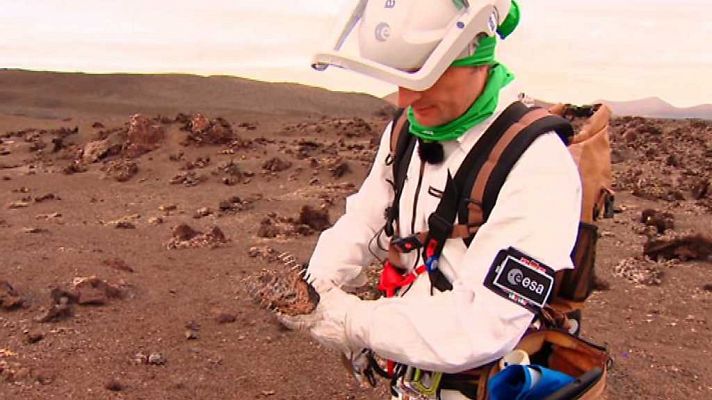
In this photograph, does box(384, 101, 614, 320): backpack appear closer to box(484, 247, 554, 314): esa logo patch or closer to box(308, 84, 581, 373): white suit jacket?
box(308, 84, 581, 373): white suit jacket

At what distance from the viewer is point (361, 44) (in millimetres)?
1759

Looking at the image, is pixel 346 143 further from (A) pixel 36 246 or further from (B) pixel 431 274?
(B) pixel 431 274

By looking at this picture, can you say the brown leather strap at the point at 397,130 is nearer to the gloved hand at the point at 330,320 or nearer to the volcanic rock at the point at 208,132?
the gloved hand at the point at 330,320

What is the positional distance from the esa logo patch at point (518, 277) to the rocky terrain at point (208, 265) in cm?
245

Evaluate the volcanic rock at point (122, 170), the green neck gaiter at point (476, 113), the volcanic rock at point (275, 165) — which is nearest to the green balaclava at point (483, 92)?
the green neck gaiter at point (476, 113)

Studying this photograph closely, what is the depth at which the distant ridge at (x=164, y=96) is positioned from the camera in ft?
86.7

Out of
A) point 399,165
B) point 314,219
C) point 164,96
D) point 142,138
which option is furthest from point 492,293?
point 164,96

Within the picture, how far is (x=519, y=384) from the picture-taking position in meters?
1.66

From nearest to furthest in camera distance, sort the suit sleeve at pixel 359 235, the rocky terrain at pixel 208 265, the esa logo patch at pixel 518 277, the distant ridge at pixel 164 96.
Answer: the esa logo patch at pixel 518 277, the suit sleeve at pixel 359 235, the rocky terrain at pixel 208 265, the distant ridge at pixel 164 96

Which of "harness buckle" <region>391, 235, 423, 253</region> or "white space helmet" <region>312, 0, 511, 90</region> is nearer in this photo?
"white space helmet" <region>312, 0, 511, 90</region>

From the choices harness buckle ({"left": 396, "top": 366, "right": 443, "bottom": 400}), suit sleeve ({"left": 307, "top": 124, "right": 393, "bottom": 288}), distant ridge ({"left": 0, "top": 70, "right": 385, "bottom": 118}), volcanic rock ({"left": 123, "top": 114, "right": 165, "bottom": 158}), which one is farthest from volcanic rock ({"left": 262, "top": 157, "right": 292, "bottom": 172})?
distant ridge ({"left": 0, "top": 70, "right": 385, "bottom": 118})

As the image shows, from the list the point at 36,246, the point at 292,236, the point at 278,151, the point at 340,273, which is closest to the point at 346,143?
the point at 278,151

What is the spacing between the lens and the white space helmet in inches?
65.2

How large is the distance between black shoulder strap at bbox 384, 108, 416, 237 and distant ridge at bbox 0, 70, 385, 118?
2322 cm
